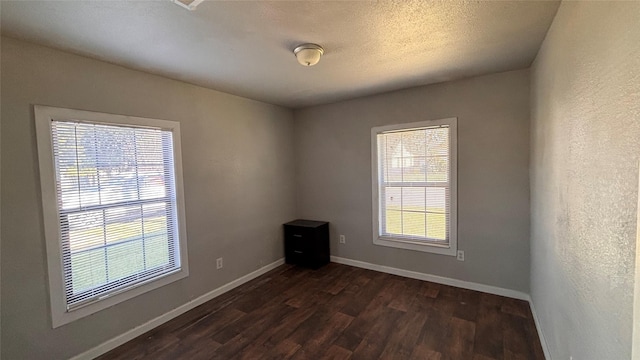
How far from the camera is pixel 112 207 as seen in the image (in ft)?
7.51

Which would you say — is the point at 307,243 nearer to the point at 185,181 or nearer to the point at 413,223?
the point at 413,223

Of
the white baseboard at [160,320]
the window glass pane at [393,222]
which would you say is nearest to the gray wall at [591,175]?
the window glass pane at [393,222]

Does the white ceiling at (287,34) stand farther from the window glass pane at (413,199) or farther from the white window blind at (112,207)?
the window glass pane at (413,199)

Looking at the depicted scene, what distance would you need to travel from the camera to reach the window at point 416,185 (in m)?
3.17

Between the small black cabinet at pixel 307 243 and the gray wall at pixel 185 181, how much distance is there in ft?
0.60

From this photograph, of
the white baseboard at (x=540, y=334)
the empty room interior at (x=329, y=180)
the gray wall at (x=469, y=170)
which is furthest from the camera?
the gray wall at (x=469, y=170)

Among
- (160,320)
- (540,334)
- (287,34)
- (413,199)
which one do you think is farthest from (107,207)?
(540,334)

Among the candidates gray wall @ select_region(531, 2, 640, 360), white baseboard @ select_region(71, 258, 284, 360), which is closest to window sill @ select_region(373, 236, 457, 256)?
gray wall @ select_region(531, 2, 640, 360)

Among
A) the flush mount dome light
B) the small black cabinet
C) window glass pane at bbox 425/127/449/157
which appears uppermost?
the flush mount dome light


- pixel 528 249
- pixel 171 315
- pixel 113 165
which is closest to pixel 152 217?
pixel 113 165

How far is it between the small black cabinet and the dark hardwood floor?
1.89 feet

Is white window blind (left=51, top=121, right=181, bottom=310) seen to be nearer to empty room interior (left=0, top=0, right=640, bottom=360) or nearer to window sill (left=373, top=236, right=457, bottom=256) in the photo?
empty room interior (left=0, top=0, right=640, bottom=360)

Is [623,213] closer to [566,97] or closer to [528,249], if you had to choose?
[566,97]

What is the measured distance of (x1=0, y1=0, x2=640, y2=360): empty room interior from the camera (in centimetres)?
132
